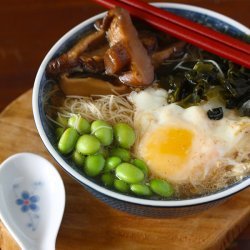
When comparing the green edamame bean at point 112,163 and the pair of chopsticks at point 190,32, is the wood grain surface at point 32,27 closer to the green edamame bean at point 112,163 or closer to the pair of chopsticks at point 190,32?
the pair of chopsticks at point 190,32

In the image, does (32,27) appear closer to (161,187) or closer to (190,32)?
(190,32)

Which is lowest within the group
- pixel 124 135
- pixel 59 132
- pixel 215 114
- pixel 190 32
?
pixel 59 132

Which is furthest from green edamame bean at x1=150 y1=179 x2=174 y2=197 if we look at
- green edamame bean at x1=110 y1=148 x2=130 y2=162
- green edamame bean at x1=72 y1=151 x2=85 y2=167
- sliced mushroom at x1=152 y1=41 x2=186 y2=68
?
sliced mushroom at x1=152 y1=41 x2=186 y2=68

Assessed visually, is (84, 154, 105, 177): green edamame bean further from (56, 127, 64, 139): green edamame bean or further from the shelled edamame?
(56, 127, 64, 139): green edamame bean

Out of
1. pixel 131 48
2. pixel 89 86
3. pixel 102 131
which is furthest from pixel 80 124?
pixel 131 48

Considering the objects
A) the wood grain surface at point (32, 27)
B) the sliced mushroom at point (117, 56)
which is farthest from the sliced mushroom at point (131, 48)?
the wood grain surface at point (32, 27)

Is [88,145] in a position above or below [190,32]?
below

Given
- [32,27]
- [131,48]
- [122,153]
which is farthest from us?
[32,27]
